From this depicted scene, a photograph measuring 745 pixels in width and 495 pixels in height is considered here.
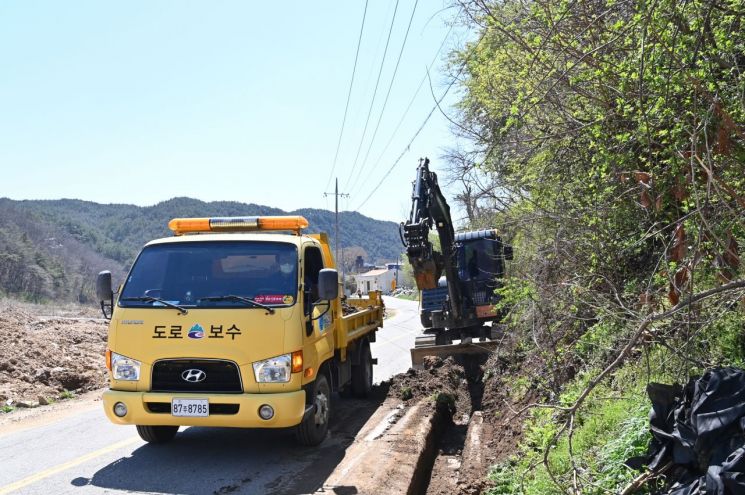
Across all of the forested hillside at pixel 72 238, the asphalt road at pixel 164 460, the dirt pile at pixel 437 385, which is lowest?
the asphalt road at pixel 164 460

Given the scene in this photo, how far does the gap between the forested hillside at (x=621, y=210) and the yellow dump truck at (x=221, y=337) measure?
87.9 inches

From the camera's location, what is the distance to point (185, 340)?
24.1 feet

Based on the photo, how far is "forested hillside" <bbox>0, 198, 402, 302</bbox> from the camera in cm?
6494

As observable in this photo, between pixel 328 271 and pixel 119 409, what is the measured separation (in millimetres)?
2522

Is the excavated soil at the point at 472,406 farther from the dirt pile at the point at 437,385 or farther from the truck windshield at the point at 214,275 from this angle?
the truck windshield at the point at 214,275

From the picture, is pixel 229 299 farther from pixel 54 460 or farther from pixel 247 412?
pixel 54 460

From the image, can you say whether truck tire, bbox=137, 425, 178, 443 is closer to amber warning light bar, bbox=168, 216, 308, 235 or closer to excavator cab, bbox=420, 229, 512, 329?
amber warning light bar, bbox=168, 216, 308, 235

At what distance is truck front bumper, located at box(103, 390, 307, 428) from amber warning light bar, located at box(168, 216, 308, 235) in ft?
7.78

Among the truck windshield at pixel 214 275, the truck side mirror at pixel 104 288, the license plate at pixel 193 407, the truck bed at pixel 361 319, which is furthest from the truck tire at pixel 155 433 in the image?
the truck bed at pixel 361 319

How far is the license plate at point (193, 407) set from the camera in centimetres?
721

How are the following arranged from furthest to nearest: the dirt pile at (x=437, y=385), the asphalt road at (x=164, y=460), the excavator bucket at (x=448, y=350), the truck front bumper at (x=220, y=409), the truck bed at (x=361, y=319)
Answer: the excavator bucket at (x=448, y=350) → the dirt pile at (x=437, y=385) → the truck bed at (x=361, y=319) → the truck front bumper at (x=220, y=409) → the asphalt road at (x=164, y=460)

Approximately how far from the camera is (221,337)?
732 centimetres

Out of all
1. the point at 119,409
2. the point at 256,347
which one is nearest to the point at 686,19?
the point at 256,347

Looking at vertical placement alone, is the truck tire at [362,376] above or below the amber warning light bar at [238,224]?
below
